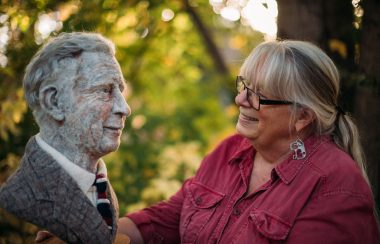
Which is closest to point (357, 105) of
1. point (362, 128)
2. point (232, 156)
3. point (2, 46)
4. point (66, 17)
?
point (362, 128)

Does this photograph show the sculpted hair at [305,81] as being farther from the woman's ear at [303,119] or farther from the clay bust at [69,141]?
the clay bust at [69,141]

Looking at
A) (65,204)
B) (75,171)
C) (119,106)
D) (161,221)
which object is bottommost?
(161,221)

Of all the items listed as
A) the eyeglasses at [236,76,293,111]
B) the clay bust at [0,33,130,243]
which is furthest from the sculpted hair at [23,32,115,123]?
the eyeglasses at [236,76,293,111]

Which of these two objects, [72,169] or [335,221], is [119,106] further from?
[335,221]

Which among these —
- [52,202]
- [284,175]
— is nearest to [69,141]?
[52,202]

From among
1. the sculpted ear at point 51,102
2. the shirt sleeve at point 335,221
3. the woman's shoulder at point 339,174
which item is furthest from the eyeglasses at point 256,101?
the sculpted ear at point 51,102

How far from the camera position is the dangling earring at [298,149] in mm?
2385

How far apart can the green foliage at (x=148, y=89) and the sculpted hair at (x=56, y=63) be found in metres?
0.83

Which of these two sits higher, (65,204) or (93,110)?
(93,110)

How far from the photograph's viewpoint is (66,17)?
3.11m

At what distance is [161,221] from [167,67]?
399 cm

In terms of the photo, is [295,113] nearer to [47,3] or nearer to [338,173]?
[338,173]

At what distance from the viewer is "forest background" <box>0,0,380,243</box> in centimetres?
306

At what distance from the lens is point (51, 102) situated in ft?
6.73
